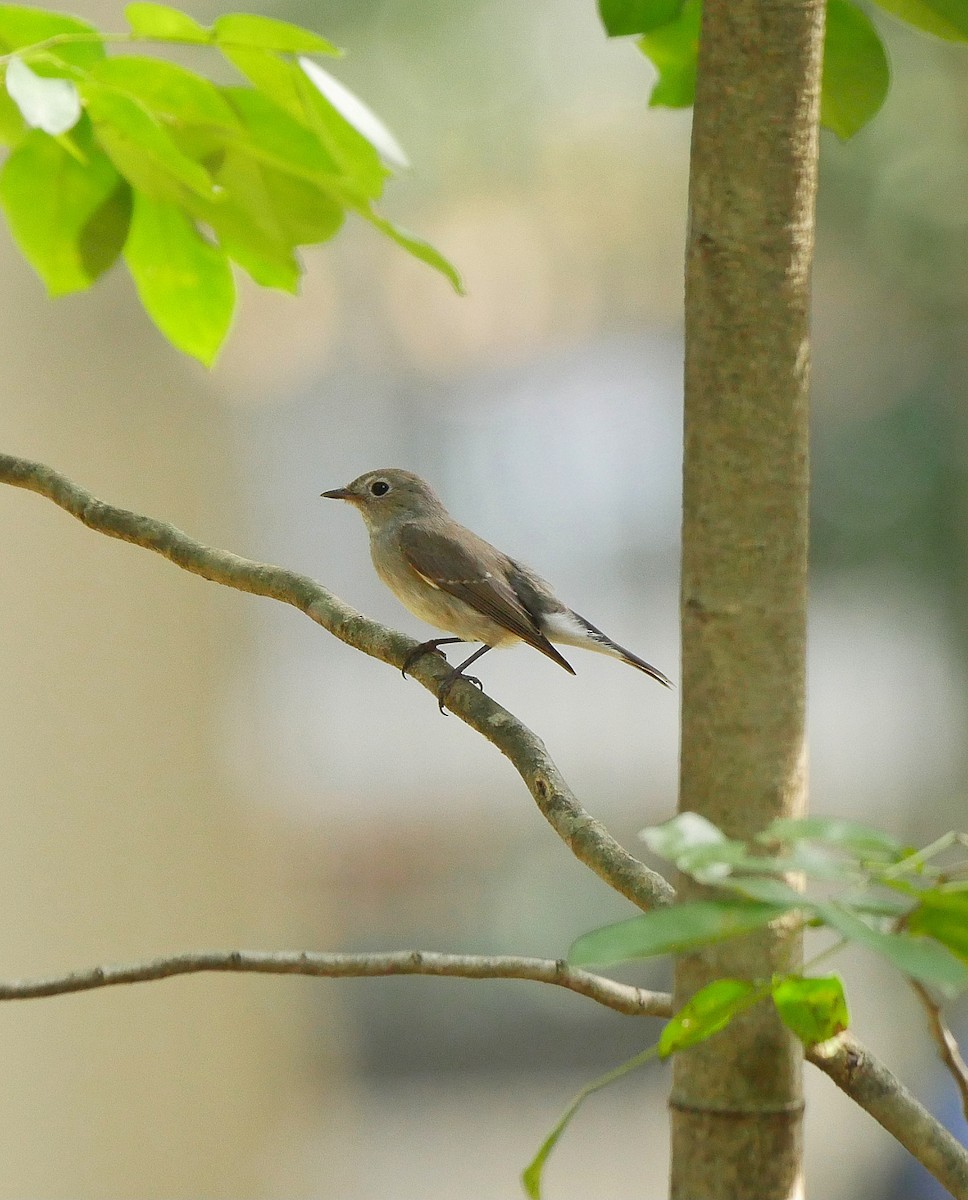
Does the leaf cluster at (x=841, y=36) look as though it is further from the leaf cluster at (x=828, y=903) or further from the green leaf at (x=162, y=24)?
the leaf cluster at (x=828, y=903)

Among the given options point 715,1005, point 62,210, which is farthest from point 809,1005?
point 62,210

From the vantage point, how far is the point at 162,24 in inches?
23.3

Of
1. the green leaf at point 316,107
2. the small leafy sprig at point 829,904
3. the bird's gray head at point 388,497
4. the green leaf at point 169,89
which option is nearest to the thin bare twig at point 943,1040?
the small leafy sprig at point 829,904

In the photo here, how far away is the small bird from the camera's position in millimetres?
1475

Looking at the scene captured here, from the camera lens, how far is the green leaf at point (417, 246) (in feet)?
1.71

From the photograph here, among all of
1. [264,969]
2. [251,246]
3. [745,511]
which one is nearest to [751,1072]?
[745,511]

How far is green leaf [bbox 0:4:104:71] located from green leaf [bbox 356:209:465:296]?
0.62 feet

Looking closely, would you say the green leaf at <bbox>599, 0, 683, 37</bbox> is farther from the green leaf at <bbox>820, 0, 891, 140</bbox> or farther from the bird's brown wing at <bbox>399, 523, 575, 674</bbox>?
the bird's brown wing at <bbox>399, 523, 575, 674</bbox>

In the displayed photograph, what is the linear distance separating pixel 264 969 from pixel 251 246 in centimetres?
35

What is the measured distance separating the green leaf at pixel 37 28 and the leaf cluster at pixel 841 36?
26cm

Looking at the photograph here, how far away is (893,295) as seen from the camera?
3598 mm

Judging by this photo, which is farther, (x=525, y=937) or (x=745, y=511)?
(x=525, y=937)

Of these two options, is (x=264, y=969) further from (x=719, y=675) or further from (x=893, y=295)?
(x=893, y=295)

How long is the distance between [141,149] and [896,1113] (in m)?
0.53
